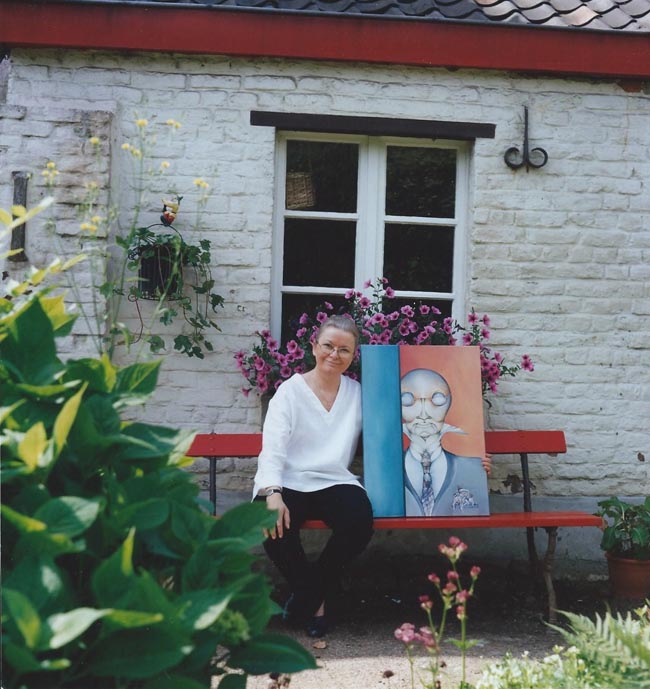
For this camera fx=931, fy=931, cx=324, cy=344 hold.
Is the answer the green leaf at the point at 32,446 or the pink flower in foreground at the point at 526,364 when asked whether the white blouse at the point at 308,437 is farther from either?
the green leaf at the point at 32,446

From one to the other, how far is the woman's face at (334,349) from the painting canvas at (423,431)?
0.24 metres

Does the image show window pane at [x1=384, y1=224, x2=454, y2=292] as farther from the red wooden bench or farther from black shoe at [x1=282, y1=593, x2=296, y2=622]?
black shoe at [x1=282, y1=593, x2=296, y2=622]

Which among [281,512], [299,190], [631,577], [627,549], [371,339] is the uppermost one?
[299,190]

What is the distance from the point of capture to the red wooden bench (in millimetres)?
4277

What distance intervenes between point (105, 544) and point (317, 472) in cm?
255

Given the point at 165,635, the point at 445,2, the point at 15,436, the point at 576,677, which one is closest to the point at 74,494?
the point at 15,436

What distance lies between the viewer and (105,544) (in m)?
1.68

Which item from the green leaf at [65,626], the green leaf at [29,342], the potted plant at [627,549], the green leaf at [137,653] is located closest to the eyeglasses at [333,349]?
the potted plant at [627,549]

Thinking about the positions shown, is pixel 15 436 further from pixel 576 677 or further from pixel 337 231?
pixel 337 231

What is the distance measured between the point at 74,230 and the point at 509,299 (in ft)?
7.55

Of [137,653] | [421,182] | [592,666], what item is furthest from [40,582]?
[421,182]

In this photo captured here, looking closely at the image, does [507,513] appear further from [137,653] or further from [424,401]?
[137,653]

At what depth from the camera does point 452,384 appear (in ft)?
14.9

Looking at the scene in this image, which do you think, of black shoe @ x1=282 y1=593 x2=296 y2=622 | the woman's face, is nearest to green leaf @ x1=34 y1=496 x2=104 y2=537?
the woman's face
